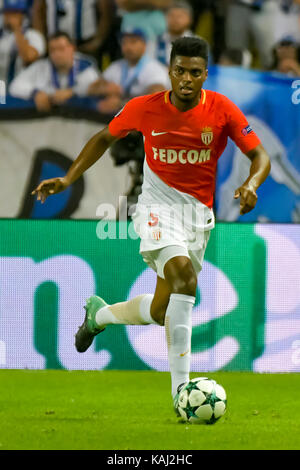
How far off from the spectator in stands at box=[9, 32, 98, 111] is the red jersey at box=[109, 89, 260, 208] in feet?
11.0

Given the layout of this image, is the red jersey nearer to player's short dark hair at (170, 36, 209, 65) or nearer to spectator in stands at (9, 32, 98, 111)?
player's short dark hair at (170, 36, 209, 65)

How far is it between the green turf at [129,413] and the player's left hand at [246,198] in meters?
1.14

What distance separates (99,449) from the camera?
4.45 metres

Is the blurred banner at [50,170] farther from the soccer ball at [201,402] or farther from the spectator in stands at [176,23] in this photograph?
the soccer ball at [201,402]

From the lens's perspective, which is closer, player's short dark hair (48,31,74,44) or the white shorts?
the white shorts

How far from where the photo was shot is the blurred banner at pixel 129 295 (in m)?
8.11

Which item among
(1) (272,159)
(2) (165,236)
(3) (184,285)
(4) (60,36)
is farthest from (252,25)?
(3) (184,285)

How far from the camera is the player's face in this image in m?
5.49

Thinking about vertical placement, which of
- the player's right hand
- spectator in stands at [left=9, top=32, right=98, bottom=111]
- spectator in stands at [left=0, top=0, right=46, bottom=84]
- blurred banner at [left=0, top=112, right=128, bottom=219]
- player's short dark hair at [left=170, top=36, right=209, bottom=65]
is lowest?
the player's right hand

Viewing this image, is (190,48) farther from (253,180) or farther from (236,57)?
(236,57)

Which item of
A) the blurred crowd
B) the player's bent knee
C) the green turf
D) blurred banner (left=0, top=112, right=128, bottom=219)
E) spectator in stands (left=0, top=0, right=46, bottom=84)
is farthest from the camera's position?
spectator in stands (left=0, top=0, right=46, bottom=84)

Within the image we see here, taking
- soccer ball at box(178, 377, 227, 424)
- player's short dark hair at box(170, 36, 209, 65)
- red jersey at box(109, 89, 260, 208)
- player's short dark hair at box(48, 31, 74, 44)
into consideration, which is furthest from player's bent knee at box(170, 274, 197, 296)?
player's short dark hair at box(48, 31, 74, 44)

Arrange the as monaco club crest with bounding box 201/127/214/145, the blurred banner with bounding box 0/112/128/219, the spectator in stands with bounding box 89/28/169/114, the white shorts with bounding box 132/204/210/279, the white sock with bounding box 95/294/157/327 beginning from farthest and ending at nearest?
the spectator in stands with bounding box 89/28/169/114 < the blurred banner with bounding box 0/112/128/219 < the white sock with bounding box 95/294/157/327 < the as monaco club crest with bounding box 201/127/214/145 < the white shorts with bounding box 132/204/210/279

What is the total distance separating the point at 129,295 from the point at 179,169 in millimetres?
2664
